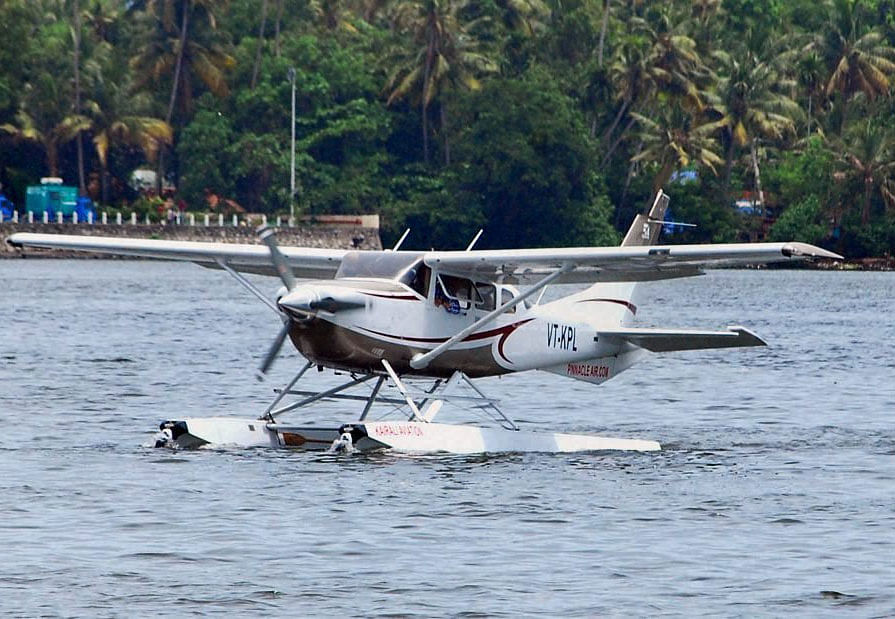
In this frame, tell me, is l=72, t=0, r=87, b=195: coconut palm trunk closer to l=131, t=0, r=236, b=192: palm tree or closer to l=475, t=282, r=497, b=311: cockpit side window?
l=131, t=0, r=236, b=192: palm tree

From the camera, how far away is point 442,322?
57.5 feet

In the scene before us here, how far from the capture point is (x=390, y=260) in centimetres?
1731

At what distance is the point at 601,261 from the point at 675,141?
7287 centimetres

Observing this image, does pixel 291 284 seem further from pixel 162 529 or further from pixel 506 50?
pixel 506 50

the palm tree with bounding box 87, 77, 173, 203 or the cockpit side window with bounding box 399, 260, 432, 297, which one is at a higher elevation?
the palm tree with bounding box 87, 77, 173, 203

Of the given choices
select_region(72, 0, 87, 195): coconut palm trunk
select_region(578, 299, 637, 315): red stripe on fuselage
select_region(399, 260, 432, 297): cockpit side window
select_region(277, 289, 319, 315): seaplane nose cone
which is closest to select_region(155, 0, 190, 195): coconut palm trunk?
select_region(72, 0, 87, 195): coconut palm trunk

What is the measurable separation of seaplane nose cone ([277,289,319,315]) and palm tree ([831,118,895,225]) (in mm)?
74744

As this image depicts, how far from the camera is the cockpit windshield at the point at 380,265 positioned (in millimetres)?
17234

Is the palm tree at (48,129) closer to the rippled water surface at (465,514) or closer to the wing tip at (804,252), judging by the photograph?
the rippled water surface at (465,514)

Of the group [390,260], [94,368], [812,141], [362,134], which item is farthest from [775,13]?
[390,260]

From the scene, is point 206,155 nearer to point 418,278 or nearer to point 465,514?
point 418,278

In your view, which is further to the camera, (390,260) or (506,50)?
(506,50)

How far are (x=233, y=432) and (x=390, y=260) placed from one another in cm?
229

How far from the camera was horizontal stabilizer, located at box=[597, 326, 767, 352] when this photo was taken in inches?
722
